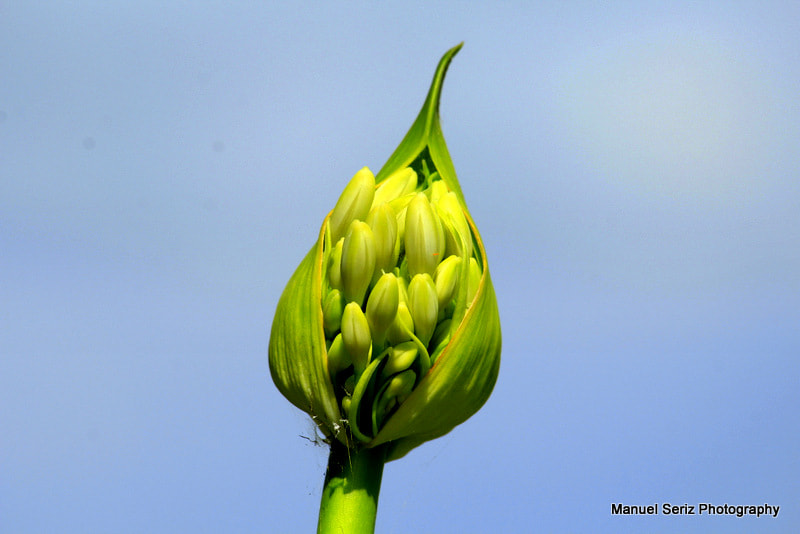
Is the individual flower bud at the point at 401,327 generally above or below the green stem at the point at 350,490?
above

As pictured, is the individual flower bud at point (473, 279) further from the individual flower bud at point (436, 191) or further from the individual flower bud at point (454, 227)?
the individual flower bud at point (436, 191)

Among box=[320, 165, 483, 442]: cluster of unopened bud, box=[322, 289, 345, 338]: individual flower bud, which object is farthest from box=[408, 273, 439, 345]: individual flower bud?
box=[322, 289, 345, 338]: individual flower bud

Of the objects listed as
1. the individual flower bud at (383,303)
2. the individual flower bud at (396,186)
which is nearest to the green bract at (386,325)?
the individual flower bud at (383,303)

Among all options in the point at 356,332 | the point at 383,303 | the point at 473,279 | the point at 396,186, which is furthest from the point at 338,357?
the point at 396,186

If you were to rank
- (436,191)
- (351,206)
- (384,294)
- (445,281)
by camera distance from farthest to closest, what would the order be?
(436,191)
(351,206)
(445,281)
(384,294)

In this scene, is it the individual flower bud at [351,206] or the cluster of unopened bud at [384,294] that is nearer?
the cluster of unopened bud at [384,294]

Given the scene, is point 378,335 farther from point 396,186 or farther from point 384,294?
point 396,186

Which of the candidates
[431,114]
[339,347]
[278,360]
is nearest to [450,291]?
[339,347]

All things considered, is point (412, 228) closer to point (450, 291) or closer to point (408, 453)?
point (450, 291)
